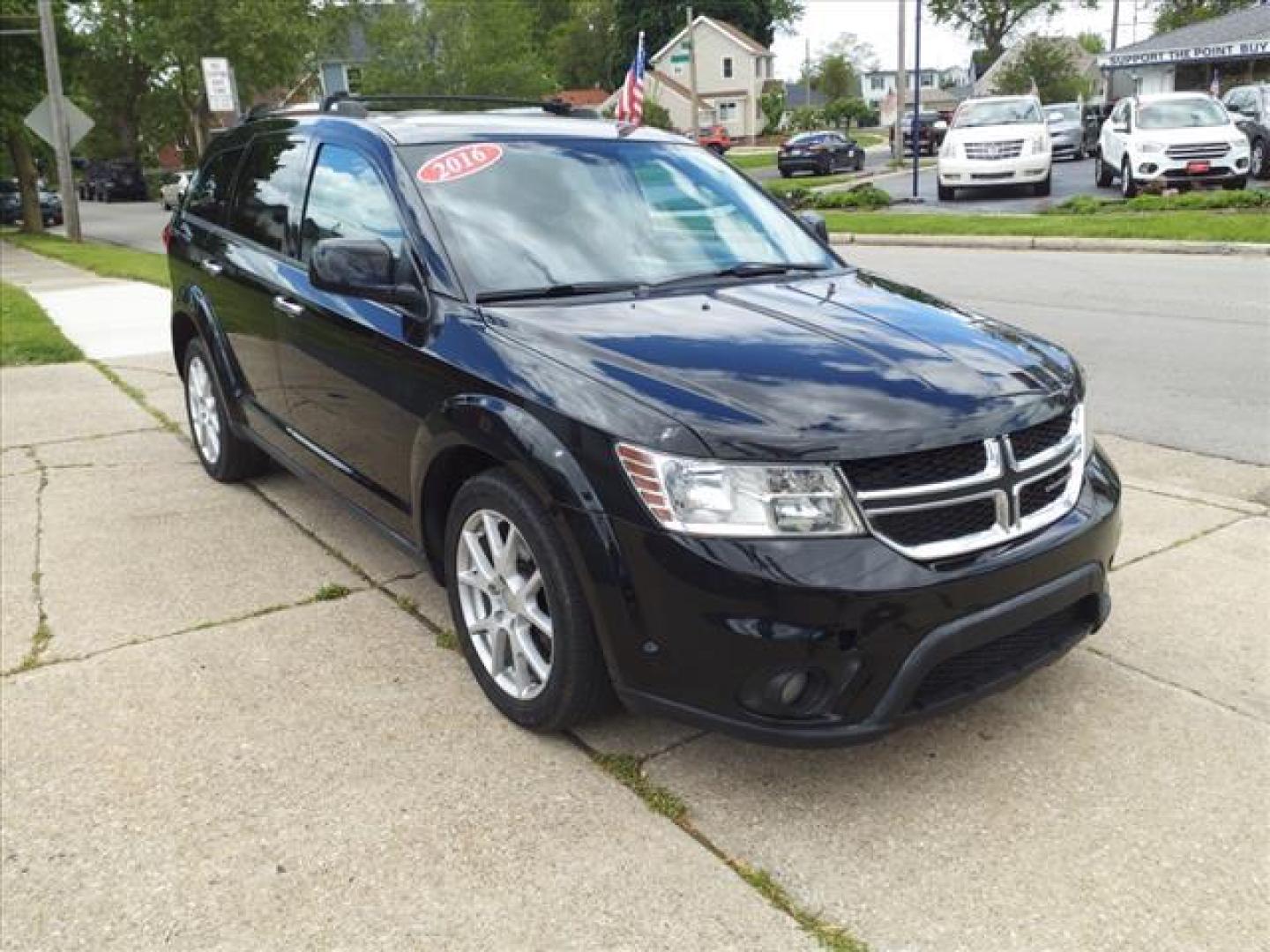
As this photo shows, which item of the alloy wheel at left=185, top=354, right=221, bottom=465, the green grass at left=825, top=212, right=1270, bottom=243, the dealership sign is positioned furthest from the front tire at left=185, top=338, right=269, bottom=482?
the dealership sign

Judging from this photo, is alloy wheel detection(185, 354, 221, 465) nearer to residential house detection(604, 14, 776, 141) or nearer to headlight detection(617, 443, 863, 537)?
headlight detection(617, 443, 863, 537)

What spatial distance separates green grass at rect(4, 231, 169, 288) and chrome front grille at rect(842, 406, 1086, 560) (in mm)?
13962

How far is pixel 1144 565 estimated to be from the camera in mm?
4289

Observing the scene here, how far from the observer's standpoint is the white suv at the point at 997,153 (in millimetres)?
20938

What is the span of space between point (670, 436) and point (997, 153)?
20.5 metres

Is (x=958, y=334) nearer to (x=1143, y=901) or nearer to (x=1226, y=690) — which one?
(x=1226, y=690)

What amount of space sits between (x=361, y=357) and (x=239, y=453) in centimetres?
208

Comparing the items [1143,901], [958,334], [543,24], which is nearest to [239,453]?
[958,334]

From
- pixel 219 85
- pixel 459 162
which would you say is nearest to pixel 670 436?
pixel 459 162

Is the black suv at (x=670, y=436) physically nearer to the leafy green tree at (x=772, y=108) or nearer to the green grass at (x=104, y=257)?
the green grass at (x=104, y=257)

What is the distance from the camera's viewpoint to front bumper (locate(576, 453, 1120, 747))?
253 cm

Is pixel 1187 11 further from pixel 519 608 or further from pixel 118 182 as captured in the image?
pixel 519 608

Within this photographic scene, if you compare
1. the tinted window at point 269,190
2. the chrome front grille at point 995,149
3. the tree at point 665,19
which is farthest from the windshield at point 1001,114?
the tree at point 665,19

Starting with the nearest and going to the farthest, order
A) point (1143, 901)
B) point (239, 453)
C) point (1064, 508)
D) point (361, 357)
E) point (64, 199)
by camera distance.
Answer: point (1143, 901), point (1064, 508), point (361, 357), point (239, 453), point (64, 199)
